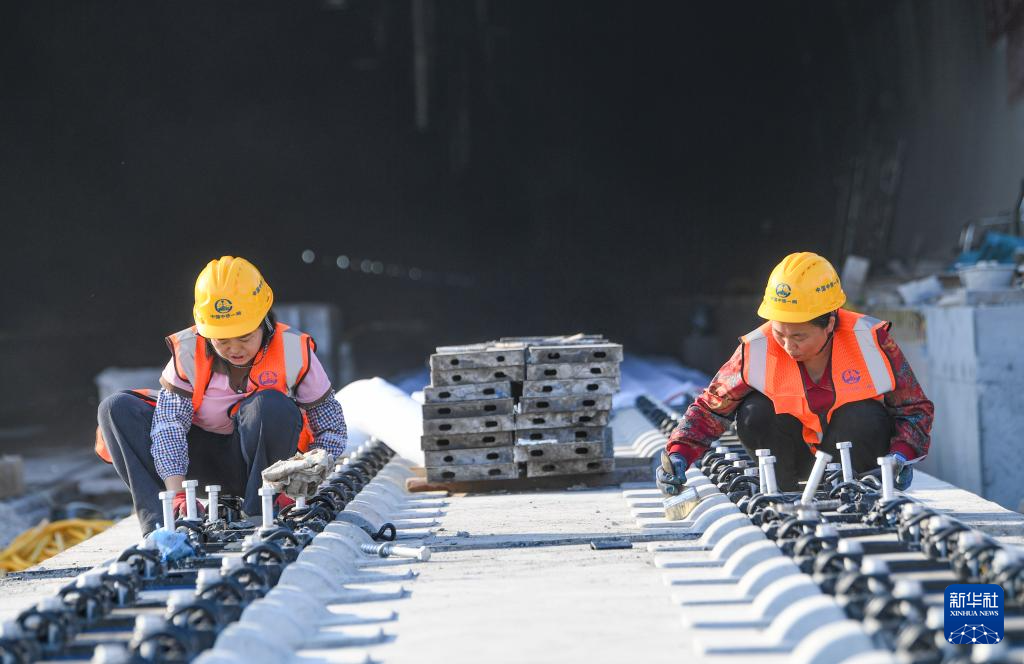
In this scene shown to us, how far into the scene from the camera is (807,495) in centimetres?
452

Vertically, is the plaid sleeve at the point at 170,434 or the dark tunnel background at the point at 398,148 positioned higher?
the dark tunnel background at the point at 398,148

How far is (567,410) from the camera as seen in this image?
6305mm

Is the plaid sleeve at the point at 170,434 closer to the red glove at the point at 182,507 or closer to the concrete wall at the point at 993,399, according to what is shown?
the red glove at the point at 182,507

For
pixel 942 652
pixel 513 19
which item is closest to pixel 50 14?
pixel 513 19

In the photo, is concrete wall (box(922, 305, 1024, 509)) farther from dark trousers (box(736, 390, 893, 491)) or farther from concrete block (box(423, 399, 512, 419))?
concrete block (box(423, 399, 512, 419))

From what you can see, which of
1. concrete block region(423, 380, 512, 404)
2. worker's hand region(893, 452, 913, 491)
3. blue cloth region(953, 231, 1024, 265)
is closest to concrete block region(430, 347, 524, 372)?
concrete block region(423, 380, 512, 404)

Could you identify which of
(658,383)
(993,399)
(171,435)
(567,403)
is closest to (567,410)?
(567,403)

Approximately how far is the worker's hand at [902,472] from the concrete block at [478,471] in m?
2.21

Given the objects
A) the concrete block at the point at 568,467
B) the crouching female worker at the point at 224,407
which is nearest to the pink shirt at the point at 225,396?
the crouching female worker at the point at 224,407

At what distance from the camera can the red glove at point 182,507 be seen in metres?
4.92

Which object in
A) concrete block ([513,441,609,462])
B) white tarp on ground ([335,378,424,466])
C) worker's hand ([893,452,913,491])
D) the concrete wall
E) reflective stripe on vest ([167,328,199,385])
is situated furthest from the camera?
the concrete wall

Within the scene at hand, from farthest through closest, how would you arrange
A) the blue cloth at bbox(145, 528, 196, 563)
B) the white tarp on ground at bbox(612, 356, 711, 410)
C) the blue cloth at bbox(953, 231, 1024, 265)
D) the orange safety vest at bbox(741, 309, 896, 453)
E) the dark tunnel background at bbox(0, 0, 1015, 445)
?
the dark tunnel background at bbox(0, 0, 1015, 445)
the white tarp on ground at bbox(612, 356, 711, 410)
the blue cloth at bbox(953, 231, 1024, 265)
the orange safety vest at bbox(741, 309, 896, 453)
the blue cloth at bbox(145, 528, 196, 563)

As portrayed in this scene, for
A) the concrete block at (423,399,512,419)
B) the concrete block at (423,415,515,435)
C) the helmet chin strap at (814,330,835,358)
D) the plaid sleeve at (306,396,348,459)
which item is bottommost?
the concrete block at (423,415,515,435)

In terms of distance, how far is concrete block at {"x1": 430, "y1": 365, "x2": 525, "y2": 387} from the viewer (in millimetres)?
6348
